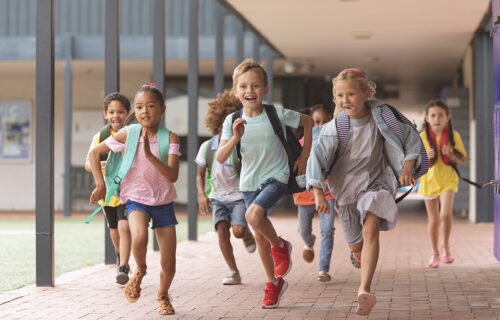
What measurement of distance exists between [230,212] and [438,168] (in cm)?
238

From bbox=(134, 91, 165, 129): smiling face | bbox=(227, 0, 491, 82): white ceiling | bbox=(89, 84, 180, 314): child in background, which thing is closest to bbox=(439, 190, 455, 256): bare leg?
bbox=(89, 84, 180, 314): child in background

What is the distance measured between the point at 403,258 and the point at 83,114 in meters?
13.4

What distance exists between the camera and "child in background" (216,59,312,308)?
18.1 ft

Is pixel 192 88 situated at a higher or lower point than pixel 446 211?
higher

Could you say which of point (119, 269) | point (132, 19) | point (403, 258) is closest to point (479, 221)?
point (403, 258)

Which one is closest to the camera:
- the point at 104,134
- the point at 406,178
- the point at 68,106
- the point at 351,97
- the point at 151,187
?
the point at 406,178

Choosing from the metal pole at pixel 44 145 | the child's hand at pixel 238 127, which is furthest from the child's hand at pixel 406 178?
→ the metal pole at pixel 44 145

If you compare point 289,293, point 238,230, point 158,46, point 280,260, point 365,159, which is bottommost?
point 289,293

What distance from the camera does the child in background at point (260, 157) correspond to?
5.52 metres

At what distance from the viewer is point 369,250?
16.8ft

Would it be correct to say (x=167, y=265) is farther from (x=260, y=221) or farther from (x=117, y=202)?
(x=117, y=202)

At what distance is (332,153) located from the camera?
5.25 m

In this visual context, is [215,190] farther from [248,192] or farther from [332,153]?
[332,153]

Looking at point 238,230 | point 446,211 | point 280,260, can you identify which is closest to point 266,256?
point 280,260
